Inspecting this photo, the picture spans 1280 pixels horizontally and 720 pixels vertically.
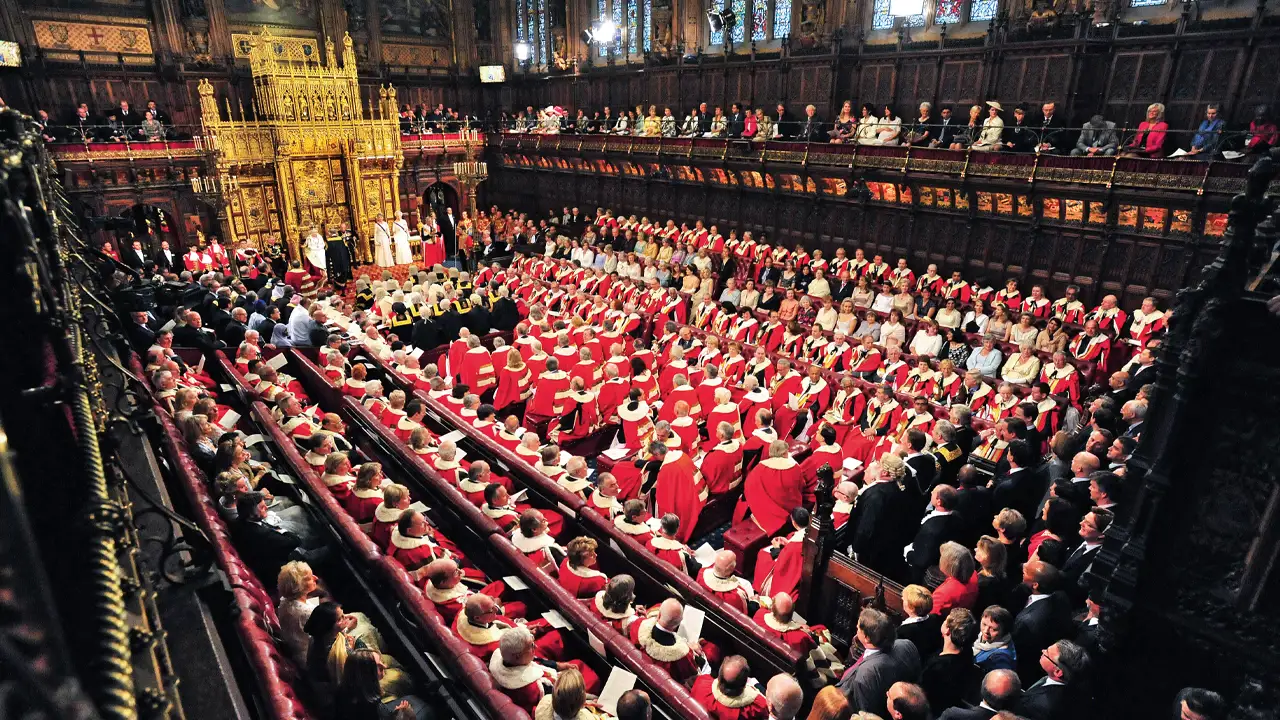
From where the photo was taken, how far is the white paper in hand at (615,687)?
4195 millimetres

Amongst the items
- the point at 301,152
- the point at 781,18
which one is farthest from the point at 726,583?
the point at 301,152

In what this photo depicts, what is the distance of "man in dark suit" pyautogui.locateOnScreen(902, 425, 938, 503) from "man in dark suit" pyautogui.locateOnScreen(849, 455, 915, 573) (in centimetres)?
15

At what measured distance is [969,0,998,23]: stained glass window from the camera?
15.9 meters

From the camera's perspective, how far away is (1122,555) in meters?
4.12

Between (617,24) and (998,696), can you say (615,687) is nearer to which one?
(998,696)

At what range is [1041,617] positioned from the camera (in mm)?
4742

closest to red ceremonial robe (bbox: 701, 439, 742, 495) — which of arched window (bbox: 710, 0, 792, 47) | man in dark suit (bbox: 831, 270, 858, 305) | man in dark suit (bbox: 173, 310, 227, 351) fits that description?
man in dark suit (bbox: 831, 270, 858, 305)

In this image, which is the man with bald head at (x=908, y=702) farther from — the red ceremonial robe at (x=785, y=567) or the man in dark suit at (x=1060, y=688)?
the red ceremonial robe at (x=785, y=567)

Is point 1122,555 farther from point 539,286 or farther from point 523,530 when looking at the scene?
point 539,286

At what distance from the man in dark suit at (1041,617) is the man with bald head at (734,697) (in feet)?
6.72

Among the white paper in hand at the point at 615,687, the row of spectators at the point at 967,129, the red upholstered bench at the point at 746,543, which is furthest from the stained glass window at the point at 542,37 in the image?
the white paper in hand at the point at 615,687

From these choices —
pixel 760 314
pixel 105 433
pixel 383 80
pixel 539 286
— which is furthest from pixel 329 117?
pixel 105 433

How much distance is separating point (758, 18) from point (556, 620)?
2097 cm

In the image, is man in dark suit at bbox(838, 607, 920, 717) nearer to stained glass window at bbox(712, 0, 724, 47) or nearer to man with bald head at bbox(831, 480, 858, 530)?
man with bald head at bbox(831, 480, 858, 530)
